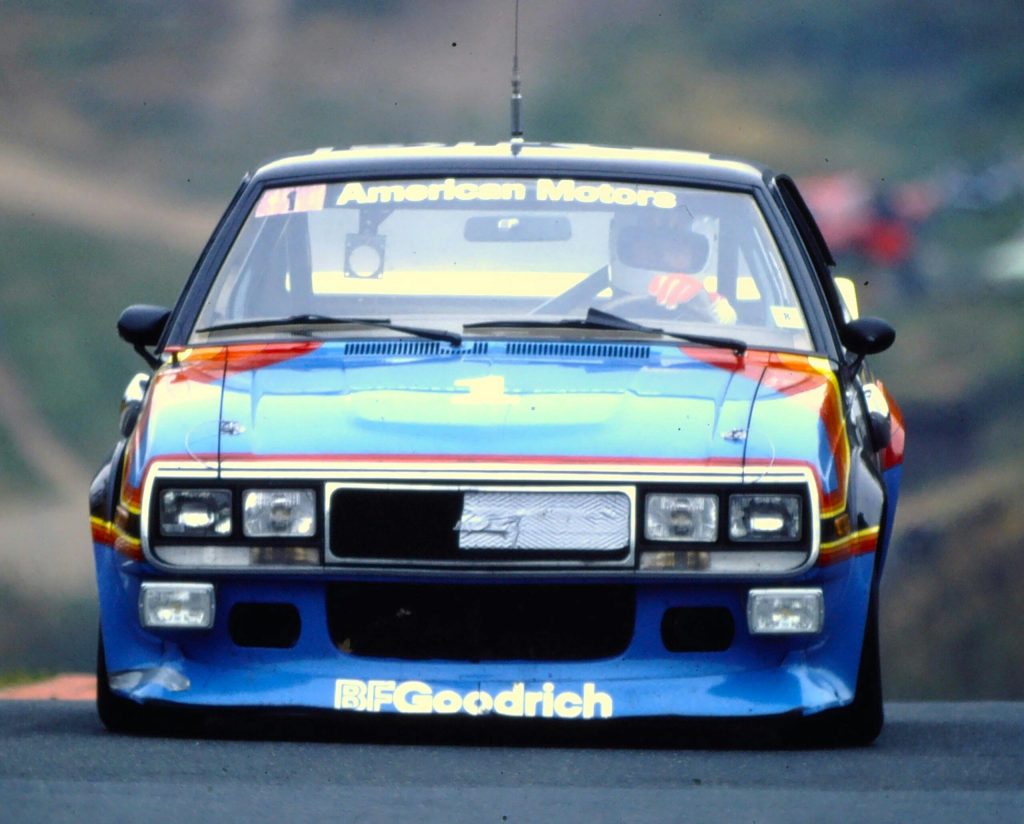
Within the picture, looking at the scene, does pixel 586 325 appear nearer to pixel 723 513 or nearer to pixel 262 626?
pixel 723 513

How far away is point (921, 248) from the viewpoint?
25.7 meters

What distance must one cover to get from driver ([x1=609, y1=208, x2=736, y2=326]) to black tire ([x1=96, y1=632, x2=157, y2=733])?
1.65 metres

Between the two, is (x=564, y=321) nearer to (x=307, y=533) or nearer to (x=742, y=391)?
(x=742, y=391)

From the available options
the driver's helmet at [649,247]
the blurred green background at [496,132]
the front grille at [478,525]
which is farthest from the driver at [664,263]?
the blurred green background at [496,132]

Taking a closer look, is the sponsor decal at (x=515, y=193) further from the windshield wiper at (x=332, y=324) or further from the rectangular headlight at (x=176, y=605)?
the rectangular headlight at (x=176, y=605)

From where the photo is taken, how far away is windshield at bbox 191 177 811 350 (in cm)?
670

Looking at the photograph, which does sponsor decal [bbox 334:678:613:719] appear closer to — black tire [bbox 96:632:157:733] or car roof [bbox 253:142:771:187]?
black tire [bbox 96:632:157:733]

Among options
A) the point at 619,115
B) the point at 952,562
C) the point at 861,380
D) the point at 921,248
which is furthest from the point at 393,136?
the point at 861,380

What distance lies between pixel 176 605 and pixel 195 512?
21cm

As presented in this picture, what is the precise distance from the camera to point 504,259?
6918 millimetres

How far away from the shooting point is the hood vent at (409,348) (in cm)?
635

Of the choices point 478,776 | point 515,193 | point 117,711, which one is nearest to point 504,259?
point 515,193

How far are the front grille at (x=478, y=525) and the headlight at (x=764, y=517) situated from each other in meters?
0.23

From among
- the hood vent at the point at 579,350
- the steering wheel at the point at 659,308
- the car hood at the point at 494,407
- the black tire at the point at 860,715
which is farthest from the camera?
the steering wheel at the point at 659,308
